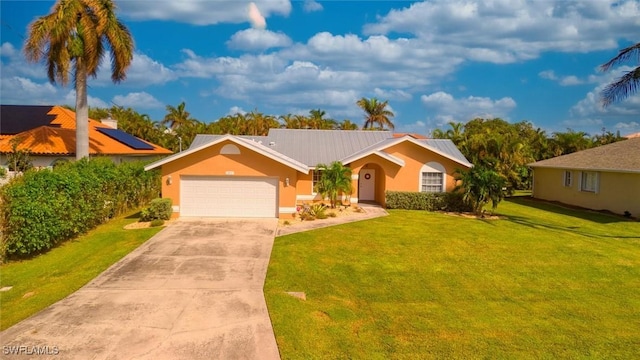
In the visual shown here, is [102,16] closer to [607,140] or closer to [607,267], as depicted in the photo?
[607,267]

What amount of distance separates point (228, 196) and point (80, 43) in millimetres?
11524

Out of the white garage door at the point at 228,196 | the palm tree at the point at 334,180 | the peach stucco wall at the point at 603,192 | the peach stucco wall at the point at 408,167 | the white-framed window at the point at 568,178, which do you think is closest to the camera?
the white garage door at the point at 228,196

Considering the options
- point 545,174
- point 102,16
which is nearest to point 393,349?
point 102,16

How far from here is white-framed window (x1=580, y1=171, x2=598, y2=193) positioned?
25062mm

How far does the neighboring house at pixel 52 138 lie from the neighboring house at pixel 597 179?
98.5ft

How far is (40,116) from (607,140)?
5042cm

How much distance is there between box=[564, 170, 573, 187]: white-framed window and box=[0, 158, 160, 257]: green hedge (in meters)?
27.3

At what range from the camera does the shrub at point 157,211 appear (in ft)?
61.4

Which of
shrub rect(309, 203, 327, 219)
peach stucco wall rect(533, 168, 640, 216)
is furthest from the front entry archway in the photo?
peach stucco wall rect(533, 168, 640, 216)

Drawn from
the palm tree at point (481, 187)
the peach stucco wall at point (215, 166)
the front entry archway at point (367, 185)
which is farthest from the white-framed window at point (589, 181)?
the peach stucco wall at point (215, 166)

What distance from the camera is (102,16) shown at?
21.7 meters

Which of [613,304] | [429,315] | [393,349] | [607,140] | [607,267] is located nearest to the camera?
[393,349]

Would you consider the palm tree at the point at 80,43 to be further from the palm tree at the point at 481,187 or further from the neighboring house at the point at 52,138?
the palm tree at the point at 481,187
